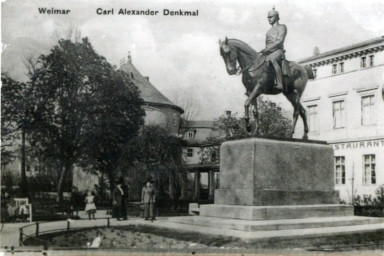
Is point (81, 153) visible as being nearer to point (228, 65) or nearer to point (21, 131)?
point (21, 131)

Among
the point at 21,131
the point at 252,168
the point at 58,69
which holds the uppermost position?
the point at 58,69

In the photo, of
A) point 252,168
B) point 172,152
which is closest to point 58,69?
point 172,152

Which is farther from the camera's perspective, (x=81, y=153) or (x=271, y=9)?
(x=81, y=153)

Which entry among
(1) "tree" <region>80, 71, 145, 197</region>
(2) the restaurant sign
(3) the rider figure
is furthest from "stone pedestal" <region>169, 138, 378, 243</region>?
(2) the restaurant sign

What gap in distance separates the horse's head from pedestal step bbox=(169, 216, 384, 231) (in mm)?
3357

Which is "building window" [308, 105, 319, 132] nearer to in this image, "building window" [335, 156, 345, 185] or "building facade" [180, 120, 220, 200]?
"building window" [335, 156, 345, 185]

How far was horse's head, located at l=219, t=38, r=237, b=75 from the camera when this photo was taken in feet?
38.3

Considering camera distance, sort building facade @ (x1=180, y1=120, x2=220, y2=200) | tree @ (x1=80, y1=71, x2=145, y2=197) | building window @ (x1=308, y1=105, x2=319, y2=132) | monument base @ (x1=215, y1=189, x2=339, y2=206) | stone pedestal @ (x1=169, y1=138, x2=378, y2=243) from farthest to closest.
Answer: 1. building facade @ (x1=180, y1=120, x2=220, y2=200)
2. building window @ (x1=308, y1=105, x2=319, y2=132)
3. tree @ (x1=80, y1=71, x2=145, y2=197)
4. monument base @ (x1=215, y1=189, x2=339, y2=206)
5. stone pedestal @ (x1=169, y1=138, x2=378, y2=243)

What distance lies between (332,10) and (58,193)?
10807 mm

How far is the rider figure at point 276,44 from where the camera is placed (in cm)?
1174

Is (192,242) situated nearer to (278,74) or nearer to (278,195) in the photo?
(278,195)

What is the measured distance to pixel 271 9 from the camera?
12.3m

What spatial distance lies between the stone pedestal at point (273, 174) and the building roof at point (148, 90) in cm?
744

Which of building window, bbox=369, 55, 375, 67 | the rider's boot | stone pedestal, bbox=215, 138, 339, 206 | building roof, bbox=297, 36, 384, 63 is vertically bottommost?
stone pedestal, bbox=215, 138, 339, 206
